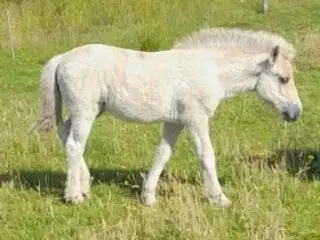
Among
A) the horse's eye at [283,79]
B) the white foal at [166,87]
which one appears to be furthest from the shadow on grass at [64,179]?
the horse's eye at [283,79]

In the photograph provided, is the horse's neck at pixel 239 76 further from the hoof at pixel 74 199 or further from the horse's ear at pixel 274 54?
the hoof at pixel 74 199

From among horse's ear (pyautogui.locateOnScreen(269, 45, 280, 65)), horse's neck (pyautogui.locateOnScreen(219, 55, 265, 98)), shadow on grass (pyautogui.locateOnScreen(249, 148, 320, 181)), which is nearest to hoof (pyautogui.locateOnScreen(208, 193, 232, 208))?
shadow on grass (pyautogui.locateOnScreen(249, 148, 320, 181))

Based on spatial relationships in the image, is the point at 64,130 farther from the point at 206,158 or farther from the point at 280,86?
the point at 280,86

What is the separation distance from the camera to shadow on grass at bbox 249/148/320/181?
7230mm

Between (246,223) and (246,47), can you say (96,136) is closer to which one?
(246,47)

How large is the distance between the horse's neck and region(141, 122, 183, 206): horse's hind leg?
60 centimetres

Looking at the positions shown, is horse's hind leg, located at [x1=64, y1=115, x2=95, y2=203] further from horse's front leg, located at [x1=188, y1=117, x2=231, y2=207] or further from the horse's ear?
the horse's ear

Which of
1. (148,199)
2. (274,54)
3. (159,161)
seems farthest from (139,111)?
(274,54)

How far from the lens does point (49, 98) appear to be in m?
6.68

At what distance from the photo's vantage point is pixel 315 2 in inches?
814

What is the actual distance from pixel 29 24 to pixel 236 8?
6107 millimetres

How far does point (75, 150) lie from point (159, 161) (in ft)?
2.65

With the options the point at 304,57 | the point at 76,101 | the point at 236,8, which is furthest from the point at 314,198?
the point at 236,8

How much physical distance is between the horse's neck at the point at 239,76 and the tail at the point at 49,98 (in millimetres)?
1545
